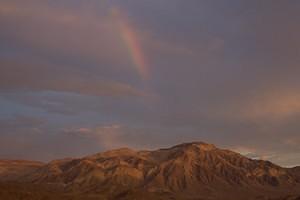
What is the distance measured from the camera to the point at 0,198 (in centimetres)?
18900

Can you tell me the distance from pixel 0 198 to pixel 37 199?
52.6 ft

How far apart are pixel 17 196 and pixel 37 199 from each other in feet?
27.8

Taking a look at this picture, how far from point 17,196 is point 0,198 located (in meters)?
9.48

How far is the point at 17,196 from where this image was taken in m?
197

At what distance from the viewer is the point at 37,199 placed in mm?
198250
